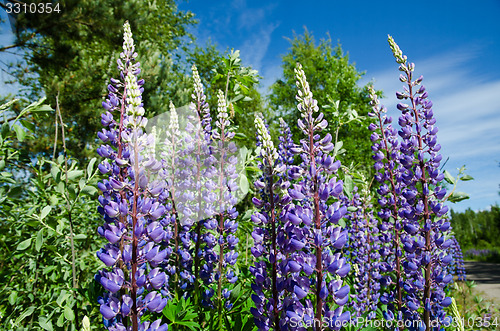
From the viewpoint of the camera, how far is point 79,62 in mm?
10609

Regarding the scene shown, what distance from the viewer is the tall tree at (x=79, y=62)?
24.7ft

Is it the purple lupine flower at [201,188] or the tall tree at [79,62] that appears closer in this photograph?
the purple lupine flower at [201,188]

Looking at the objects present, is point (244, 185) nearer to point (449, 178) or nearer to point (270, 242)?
point (270, 242)

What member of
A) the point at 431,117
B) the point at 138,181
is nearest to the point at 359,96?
the point at 431,117

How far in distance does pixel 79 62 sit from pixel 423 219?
457 inches

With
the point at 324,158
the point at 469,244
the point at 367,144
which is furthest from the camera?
the point at 469,244

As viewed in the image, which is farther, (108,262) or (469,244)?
(469,244)

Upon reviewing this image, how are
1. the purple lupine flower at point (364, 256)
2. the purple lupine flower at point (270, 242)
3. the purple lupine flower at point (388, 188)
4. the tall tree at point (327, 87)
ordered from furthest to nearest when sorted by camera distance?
the tall tree at point (327, 87)
the purple lupine flower at point (364, 256)
the purple lupine flower at point (388, 188)
the purple lupine flower at point (270, 242)

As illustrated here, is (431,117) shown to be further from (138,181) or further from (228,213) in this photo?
(138,181)

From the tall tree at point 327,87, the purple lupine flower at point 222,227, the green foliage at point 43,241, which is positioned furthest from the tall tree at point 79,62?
the tall tree at point 327,87

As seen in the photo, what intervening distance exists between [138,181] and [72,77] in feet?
32.8

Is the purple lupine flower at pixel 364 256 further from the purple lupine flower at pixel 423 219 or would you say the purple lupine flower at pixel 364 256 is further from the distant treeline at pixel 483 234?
the distant treeline at pixel 483 234

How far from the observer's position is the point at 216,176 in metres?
2.68

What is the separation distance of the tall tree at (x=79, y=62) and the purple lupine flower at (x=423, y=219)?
20.1 feet
